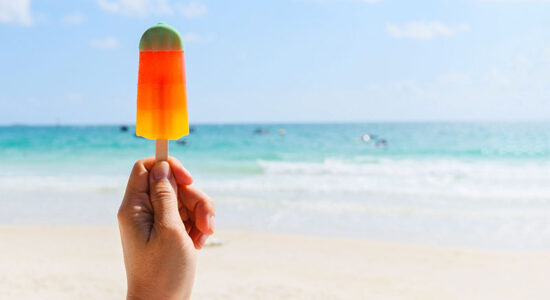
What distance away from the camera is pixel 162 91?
1.87m

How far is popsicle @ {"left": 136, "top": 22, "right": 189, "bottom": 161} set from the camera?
1809 millimetres

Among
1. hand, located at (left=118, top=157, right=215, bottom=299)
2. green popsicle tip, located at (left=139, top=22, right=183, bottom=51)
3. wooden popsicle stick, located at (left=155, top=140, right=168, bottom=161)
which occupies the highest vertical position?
green popsicle tip, located at (left=139, top=22, right=183, bottom=51)

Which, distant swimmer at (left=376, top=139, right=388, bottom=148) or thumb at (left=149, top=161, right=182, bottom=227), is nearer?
thumb at (left=149, top=161, right=182, bottom=227)

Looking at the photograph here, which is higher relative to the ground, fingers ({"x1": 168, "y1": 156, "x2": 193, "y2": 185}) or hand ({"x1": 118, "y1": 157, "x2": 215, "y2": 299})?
fingers ({"x1": 168, "y1": 156, "x2": 193, "y2": 185})

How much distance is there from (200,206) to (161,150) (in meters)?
0.22

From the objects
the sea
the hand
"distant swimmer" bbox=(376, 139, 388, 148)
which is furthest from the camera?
"distant swimmer" bbox=(376, 139, 388, 148)

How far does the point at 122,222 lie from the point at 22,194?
10.9 m

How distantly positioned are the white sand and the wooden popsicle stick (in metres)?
3.15

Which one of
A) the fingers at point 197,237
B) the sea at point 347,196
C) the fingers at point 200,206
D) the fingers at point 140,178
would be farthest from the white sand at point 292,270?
the fingers at point 140,178

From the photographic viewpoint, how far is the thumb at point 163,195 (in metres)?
1.51

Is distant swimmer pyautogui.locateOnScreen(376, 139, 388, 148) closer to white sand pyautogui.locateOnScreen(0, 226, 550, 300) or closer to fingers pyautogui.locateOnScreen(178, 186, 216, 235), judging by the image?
white sand pyautogui.locateOnScreen(0, 226, 550, 300)

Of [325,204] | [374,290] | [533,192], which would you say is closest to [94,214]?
[325,204]

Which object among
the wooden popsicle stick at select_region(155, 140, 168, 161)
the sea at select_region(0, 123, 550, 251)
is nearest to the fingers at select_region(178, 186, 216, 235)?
the wooden popsicle stick at select_region(155, 140, 168, 161)

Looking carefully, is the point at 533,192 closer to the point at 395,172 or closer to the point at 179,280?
the point at 395,172
